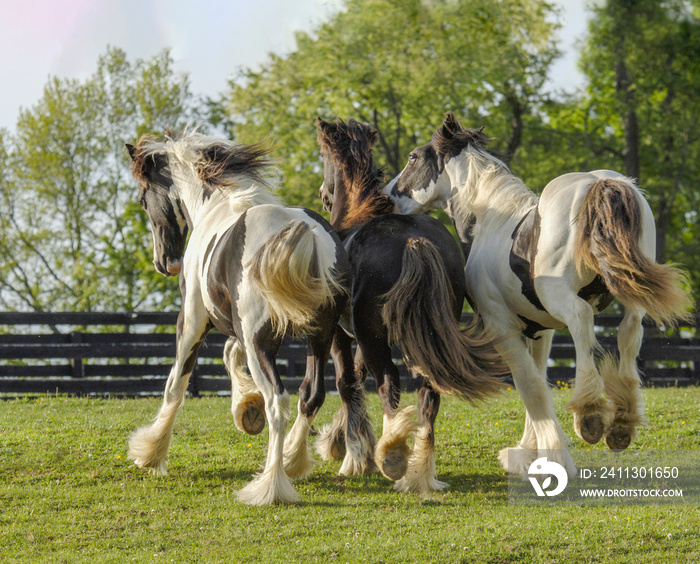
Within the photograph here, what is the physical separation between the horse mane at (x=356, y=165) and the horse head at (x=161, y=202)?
141cm

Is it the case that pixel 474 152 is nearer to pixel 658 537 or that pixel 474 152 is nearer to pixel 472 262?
pixel 472 262

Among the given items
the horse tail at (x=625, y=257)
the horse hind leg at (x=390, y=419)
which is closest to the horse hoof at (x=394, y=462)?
the horse hind leg at (x=390, y=419)

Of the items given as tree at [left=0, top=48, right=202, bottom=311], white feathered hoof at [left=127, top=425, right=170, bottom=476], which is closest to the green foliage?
tree at [left=0, top=48, right=202, bottom=311]

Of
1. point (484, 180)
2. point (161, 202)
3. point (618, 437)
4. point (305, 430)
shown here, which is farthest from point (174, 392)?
point (618, 437)

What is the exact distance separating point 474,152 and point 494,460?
106 inches

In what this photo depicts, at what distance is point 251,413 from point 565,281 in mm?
2551

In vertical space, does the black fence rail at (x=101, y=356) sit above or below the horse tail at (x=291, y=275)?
below

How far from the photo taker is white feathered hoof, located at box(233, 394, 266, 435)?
5.66 metres

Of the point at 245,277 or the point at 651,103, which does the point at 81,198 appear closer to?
the point at 651,103

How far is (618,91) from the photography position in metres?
21.3

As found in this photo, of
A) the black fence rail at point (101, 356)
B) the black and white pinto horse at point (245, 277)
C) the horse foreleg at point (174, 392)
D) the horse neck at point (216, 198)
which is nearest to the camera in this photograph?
the black and white pinto horse at point (245, 277)

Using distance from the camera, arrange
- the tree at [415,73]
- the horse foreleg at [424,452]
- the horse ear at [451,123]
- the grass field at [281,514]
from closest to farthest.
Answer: the grass field at [281,514]
the horse foreleg at [424,452]
the horse ear at [451,123]
the tree at [415,73]

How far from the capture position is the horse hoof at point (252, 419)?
5703 millimetres

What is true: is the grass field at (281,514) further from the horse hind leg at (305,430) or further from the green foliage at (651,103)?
the green foliage at (651,103)
